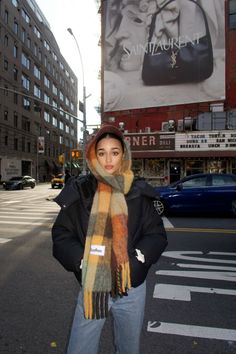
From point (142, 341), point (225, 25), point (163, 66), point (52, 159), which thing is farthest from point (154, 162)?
point (52, 159)

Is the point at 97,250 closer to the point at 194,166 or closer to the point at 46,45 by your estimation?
the point at 194,166

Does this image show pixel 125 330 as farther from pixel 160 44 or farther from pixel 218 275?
pixel 160 44

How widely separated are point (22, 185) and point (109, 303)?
37.8m

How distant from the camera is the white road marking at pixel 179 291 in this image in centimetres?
467

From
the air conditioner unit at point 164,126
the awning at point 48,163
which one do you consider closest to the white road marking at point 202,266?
the air conditioner unit at point 164,126

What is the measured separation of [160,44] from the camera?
2752 centimetres

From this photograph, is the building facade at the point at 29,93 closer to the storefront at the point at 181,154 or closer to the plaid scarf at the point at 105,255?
the storefront at the point at 181,154

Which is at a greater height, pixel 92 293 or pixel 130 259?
pixel 130 259

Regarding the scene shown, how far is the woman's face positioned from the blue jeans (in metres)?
0.81

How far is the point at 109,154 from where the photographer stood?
2393 mm

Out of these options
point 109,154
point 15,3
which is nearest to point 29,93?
point 15,3

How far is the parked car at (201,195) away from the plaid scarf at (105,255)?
10241 millimetres

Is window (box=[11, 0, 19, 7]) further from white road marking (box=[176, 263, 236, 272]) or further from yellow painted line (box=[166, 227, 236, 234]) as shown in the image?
white road marking (box=[176, 263, 236, 272])

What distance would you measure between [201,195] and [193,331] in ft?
29.8
